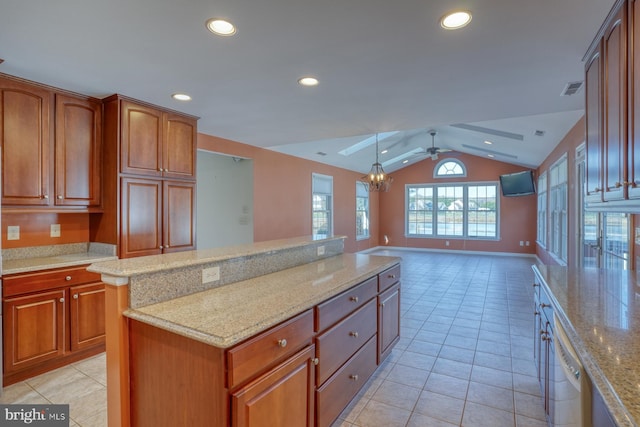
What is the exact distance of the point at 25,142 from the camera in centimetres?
268

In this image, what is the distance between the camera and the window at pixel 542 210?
286 inches

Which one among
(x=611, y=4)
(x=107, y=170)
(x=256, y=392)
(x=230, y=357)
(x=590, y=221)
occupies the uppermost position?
(x=611, y=4)

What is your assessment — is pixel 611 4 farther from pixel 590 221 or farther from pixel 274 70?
pixel 590 221

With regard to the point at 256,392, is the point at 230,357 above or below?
above

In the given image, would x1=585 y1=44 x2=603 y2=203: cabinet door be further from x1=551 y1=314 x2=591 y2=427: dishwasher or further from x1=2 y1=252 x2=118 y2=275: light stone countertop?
x1=2 y1=252 x2=118 y2=275: light stone countertop

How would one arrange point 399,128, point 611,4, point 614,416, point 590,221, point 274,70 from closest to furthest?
point 614,416 → point 611,4 → point 274,70 → point 590,221 → point 399,128

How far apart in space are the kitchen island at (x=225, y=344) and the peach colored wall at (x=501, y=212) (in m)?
8.79

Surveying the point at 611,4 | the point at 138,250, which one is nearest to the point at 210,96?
the point at 138,250

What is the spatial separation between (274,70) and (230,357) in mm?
2134

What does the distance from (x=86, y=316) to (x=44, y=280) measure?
49 cm

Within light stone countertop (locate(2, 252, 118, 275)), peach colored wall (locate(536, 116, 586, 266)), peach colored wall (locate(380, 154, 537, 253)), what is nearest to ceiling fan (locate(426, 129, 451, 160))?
peach colored wall (locate(380, 154, 537, 253))

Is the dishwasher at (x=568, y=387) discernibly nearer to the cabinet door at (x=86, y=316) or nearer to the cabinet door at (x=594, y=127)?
the cabinet door at (x=594, y=127)

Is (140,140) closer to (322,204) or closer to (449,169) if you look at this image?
(322,204)

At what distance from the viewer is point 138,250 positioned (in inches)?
129
